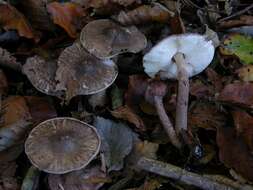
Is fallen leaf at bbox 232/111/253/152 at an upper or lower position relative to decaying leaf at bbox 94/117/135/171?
upper

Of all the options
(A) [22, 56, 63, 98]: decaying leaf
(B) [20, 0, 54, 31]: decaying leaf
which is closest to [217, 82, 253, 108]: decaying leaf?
(A) [22, 56, 63, 98]: decaying leaf

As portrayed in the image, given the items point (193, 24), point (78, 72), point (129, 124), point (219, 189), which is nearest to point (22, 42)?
point (78, 72)

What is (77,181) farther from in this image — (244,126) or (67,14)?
(67,14)

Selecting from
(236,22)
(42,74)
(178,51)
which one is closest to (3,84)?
(42,74)

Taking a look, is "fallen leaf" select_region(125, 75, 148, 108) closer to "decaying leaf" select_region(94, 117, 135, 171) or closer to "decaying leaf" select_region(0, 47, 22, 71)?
"decaying leaf" select_region(94, 117, 135, 171)

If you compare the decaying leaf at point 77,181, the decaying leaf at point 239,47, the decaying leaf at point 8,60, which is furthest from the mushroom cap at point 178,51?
the decaying leaf at point 8,60

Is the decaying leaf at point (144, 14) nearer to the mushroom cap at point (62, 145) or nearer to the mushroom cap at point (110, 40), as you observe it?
the mushroom cap at point (110, 40)
